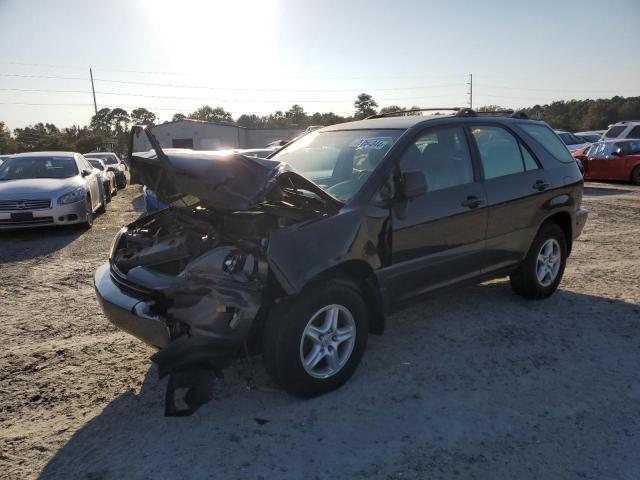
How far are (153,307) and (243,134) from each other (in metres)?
57.4

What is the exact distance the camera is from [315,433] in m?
2.81

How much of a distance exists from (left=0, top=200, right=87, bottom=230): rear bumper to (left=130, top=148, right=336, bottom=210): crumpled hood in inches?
237

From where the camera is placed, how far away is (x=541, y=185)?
4.58 meters

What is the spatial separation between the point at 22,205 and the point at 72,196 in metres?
0.81

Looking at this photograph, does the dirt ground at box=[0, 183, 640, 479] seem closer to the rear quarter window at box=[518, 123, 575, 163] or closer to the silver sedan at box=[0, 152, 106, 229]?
the rear quarter window at box=[518, 123, 575, 163]

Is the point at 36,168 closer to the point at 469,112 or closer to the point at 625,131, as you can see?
the point at 469,112

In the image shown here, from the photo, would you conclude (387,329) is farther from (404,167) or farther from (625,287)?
(625,287)

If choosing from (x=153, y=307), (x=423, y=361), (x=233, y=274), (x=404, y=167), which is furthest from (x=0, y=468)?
(x=404, y=167)

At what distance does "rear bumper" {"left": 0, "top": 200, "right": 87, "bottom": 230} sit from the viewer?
8.20m

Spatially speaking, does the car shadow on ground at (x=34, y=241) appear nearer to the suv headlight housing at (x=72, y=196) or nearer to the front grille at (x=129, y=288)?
the suv headlight housing at (x=72, y=196)

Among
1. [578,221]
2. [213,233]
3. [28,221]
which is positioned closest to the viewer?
[213,233]

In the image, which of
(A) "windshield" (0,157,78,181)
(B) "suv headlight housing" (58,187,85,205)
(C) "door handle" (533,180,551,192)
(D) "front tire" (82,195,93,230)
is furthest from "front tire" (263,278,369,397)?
(A) "windshield" (0,157,78,181)

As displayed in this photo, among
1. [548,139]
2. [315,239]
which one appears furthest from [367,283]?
[548,139]

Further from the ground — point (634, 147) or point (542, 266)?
point (634, 147)
